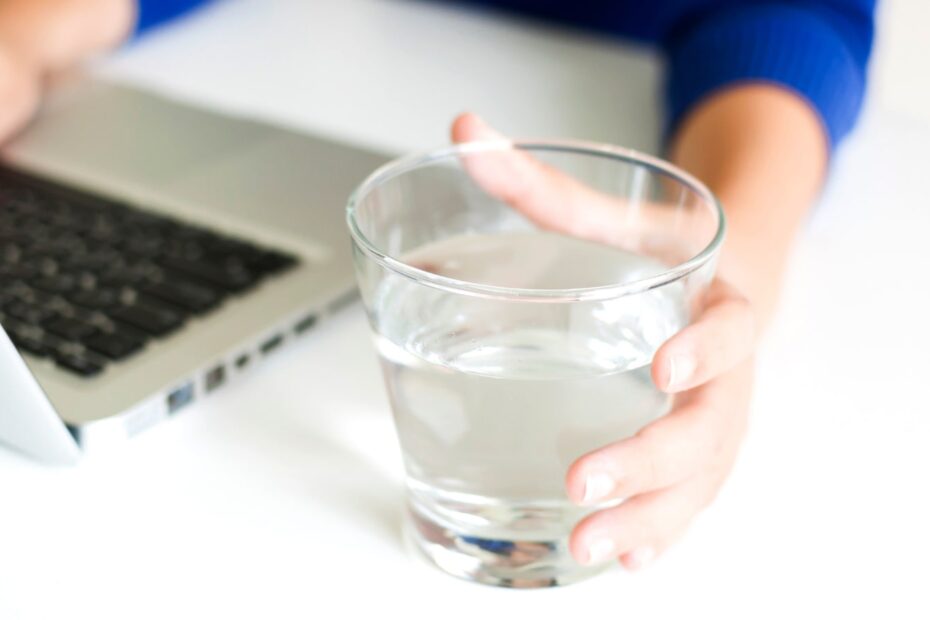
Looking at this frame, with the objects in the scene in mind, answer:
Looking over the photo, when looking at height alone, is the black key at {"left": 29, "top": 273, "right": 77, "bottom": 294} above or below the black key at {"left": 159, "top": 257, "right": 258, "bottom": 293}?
below

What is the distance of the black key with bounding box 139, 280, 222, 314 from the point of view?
0.52 meters

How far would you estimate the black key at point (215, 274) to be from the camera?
1.76 feet

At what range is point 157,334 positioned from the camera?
0.50 metres

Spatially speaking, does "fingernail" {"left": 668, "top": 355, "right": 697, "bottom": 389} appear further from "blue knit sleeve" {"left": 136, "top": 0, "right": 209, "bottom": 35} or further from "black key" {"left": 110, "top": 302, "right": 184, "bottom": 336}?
"blue knit sleeve" {"left": 136, "top": 0, "right": 209, "bottom": 35}

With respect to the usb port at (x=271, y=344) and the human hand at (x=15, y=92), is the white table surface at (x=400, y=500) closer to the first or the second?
the usb port at (x=271, y=344)

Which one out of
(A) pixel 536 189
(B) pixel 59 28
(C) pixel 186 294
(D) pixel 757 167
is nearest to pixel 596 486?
(A) pixel 536 189

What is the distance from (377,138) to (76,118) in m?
0.21

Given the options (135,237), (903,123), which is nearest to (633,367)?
(135,237)

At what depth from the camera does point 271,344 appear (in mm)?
522

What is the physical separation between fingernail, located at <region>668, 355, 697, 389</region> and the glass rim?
1.1 inches

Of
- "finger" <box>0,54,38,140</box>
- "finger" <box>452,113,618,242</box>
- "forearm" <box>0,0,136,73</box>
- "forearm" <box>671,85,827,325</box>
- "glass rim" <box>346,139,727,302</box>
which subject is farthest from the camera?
"forearm" <box>0,0,136,73</box>

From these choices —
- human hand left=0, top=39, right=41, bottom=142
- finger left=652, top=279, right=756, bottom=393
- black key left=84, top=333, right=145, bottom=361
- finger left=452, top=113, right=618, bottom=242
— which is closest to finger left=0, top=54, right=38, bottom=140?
human hand left=0, top=39, right=41, bottom=142

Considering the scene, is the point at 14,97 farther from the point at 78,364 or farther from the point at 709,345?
the point at 709,345

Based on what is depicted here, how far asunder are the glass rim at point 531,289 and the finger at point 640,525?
0.28ft
